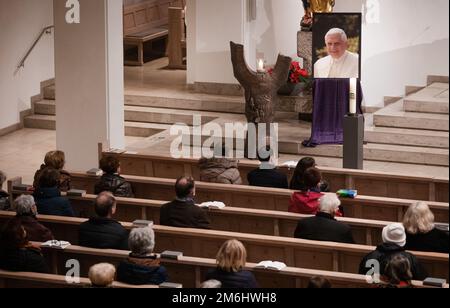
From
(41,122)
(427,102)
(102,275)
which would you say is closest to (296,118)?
(427,102)

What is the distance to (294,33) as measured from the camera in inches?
587

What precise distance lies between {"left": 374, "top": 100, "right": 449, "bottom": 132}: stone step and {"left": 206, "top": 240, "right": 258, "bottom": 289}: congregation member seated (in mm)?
6558

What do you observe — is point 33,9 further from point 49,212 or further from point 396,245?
point 396,245

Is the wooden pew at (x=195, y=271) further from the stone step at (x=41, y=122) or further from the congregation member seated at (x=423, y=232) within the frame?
the stone step at (x=41, y=122)

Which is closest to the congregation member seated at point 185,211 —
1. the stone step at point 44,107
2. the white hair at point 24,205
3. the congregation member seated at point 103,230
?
the congregation member seated at point 103,230

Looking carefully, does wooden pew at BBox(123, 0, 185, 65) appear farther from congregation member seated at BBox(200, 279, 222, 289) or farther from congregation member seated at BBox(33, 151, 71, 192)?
congregation member seated at BBox(200, 279, 222, 289)

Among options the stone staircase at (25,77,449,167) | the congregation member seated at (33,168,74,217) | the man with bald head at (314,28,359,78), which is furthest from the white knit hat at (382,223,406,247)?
the man with bald head at (314,28,359,78)

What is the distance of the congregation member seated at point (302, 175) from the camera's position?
880cm

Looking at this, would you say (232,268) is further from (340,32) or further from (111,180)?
(340,32)

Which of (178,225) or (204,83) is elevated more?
(204,83)

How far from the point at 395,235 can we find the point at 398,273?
0.46 m

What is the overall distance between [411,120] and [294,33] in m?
2.79

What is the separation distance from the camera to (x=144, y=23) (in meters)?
17.5

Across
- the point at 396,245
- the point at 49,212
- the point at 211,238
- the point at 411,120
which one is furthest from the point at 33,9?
the point at 396,245
